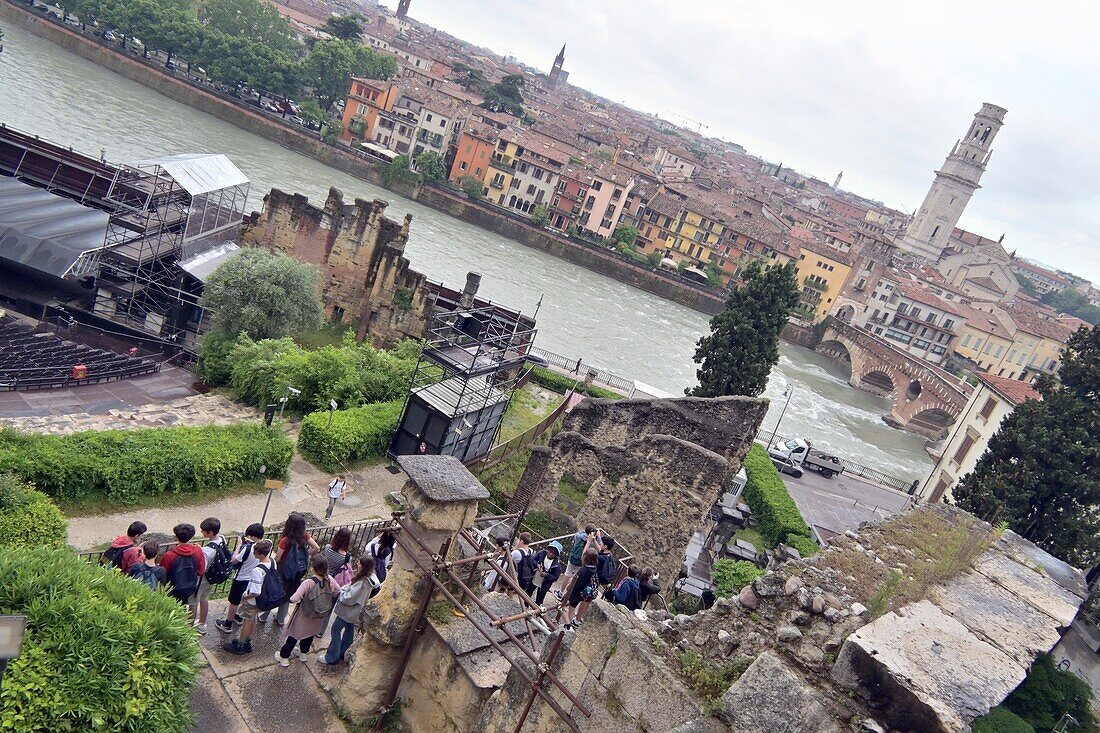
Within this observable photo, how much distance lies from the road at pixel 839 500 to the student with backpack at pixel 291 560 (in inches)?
711

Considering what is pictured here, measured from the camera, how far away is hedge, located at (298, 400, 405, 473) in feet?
50.1

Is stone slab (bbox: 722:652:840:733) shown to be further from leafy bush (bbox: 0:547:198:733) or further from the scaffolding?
the scaffolding

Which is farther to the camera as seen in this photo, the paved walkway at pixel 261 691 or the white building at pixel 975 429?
the white building at pixel 975 429

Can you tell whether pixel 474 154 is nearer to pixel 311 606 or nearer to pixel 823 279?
pixel 823 279

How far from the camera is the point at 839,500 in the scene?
27.1 m

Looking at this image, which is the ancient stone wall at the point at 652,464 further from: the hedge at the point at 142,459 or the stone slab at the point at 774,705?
the stone slab at the point at 774,705

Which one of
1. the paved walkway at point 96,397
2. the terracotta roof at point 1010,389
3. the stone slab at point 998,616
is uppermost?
the terracotta roof at point 1010,389

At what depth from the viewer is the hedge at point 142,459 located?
424 inches

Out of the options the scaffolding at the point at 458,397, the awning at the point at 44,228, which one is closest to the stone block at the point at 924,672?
the scaffolding at the point at 458,397

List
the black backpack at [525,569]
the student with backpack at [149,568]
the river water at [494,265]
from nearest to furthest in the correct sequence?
1. the student with backpack at [149,568]
2. the black backpack at [525,569]
3. the river water at [494,265]

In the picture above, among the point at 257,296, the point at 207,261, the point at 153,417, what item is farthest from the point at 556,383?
the point at 153,417

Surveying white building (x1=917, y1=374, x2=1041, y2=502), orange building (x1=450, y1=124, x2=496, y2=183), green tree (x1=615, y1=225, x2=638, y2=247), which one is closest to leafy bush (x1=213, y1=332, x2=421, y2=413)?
white building (x1=917, y1=374, x2=1041, y2=502)

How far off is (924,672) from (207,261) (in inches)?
938

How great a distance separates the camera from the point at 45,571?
4840 mm
